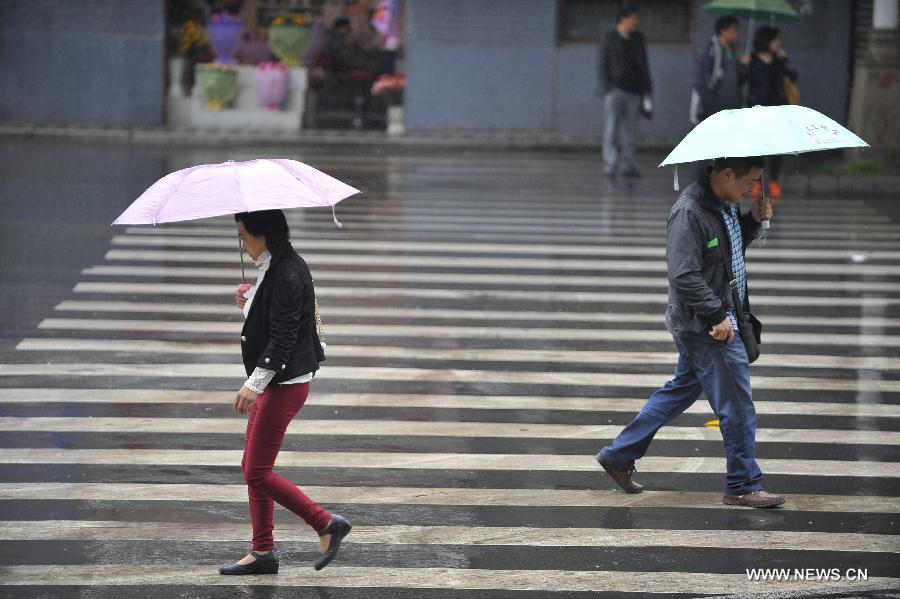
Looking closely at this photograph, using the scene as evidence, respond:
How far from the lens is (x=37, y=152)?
2128 centimetres

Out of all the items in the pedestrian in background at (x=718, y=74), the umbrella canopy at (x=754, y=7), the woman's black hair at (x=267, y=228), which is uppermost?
the umbrella canopy at (x=754, y=7)

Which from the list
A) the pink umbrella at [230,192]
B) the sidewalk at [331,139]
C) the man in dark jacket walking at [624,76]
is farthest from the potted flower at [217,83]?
the pink umbrella at [230,192]

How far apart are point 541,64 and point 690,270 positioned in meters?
18.2

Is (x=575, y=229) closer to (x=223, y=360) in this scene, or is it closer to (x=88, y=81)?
(x=223, y=360)

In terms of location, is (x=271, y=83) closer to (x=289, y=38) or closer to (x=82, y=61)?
(x=289, y=38)

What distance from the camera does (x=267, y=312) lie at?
5.75 meters

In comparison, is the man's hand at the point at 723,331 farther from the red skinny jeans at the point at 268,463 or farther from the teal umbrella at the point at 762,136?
the red skinny jeans at the point at 268,463

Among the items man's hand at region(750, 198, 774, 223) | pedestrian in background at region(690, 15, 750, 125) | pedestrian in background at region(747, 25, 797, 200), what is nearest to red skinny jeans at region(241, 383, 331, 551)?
man's hand at region(750, 198, 774, 223)

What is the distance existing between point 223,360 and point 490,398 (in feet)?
6.29

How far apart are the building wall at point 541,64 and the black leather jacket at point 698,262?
57.9 feet

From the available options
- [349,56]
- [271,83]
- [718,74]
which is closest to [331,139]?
[271,83]

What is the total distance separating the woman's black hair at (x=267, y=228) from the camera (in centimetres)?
575

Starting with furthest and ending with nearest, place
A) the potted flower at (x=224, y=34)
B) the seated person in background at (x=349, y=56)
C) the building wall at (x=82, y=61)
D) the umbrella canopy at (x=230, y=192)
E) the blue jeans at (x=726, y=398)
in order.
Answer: the seated person in background at (x=349, y=56) → the potted flower at (x=224, y=34) → the building wall at (x=82, y=61) → the blue jeans at (x=726, y=398) → the umbrella canopy at (x=230, y=192)

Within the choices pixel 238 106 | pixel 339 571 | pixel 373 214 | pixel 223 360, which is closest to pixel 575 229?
pixel 373 214
